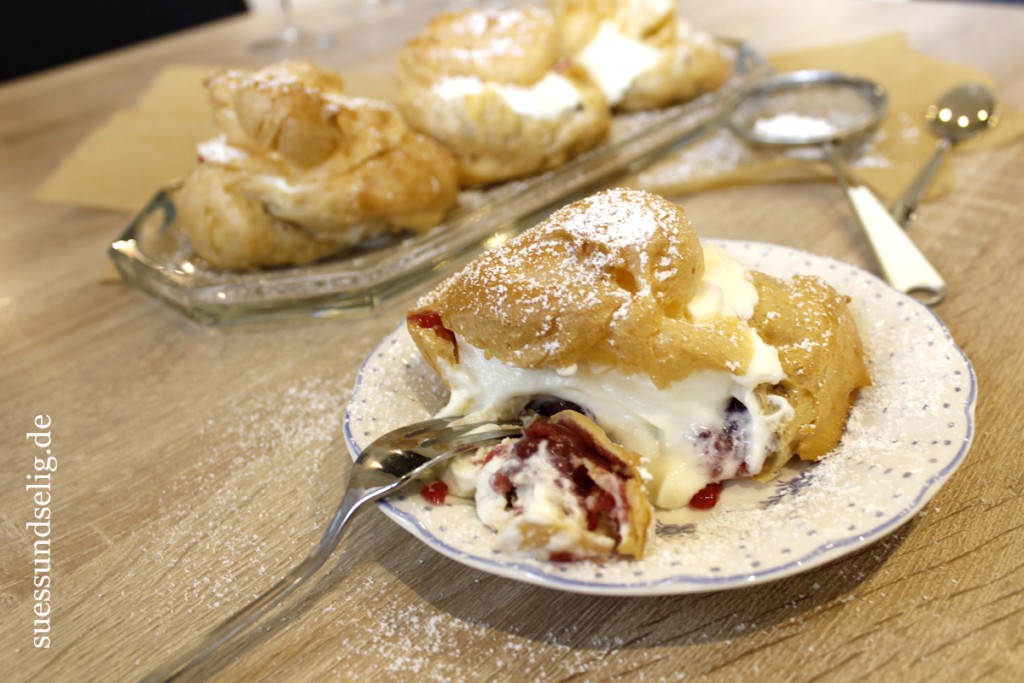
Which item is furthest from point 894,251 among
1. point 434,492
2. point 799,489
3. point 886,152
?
point 434,492

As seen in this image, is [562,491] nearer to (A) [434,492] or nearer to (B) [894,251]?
(A) [434,492]

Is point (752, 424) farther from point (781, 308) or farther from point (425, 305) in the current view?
point (425, 305)

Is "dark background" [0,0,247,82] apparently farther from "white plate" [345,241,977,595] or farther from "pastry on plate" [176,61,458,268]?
"white plate" [345,241,977,595]

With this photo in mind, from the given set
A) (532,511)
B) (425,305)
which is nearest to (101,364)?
(425,305)

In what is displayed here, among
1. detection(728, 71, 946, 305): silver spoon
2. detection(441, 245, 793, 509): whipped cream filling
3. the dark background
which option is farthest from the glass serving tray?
the dark background

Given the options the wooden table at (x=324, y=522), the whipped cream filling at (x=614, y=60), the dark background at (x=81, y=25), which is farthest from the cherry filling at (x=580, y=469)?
the dark background at (x=81, y=25)

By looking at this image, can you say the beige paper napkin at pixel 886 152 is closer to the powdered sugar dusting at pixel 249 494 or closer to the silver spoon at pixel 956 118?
the silver spoon at pixel 956 118
